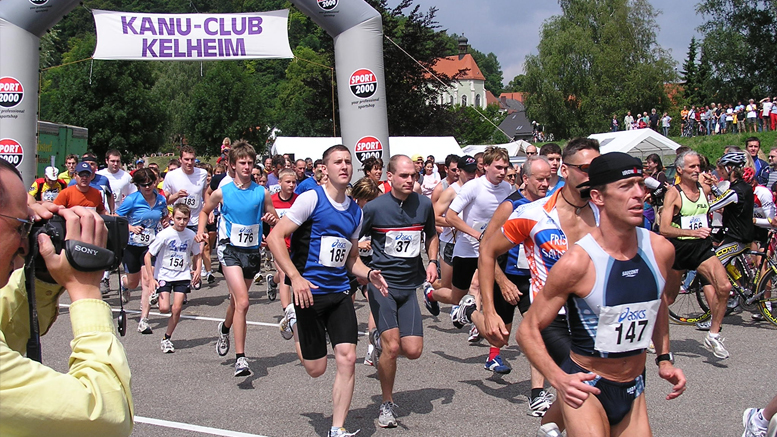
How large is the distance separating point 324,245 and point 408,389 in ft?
5.88

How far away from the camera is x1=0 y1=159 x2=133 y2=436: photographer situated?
5.21 feet

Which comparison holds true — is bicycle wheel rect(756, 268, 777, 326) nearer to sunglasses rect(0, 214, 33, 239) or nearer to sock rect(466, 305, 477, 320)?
sock rect(466, 305, 477, 320)

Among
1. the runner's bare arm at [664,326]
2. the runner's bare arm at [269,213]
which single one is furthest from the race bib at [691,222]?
the runner's bare arm at [664,326]

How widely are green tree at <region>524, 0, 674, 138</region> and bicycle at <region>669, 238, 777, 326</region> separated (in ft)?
142

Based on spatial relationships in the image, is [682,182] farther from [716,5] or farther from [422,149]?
[716,5]

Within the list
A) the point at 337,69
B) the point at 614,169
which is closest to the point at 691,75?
the point at 337,69

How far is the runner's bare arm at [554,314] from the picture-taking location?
3076 millimetres

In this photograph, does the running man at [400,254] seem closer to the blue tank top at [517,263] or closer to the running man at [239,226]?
the blue tank top at [517,263]

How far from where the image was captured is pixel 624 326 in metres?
3.25

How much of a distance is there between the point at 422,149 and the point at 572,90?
27.4 m

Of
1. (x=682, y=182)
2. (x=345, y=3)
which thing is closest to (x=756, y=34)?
(x=345, y=3)

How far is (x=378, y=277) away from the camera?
5.29 meters

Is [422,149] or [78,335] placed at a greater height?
[422,149]

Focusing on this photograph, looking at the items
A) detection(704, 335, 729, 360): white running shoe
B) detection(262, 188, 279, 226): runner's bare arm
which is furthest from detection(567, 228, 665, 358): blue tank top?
detection(262, 188, 279, 226): runner's bare arm
